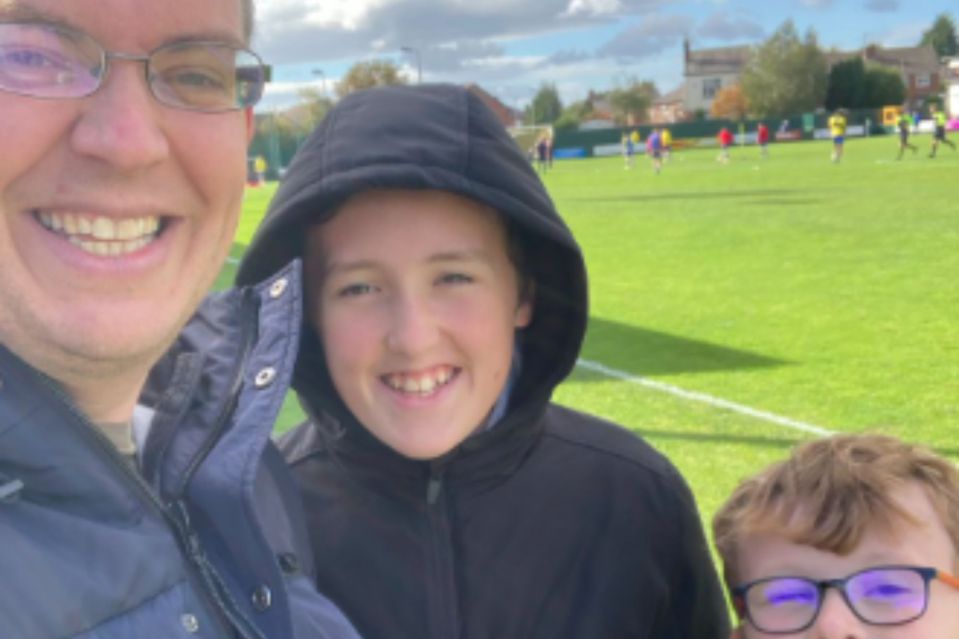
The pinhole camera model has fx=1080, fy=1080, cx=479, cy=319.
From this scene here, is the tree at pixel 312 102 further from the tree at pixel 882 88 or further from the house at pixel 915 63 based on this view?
the house at pixel 915 63

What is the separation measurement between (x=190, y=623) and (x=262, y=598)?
0.19m

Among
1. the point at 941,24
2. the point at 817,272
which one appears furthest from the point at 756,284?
the point at 941,24

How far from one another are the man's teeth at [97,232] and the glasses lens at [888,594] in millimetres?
1414

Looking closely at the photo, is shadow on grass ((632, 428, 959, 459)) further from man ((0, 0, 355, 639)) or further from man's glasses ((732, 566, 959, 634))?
man ((0, 0, 355, 639))

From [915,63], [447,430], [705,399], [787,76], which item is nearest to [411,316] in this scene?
[447,430]

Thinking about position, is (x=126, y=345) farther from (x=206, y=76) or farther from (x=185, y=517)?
(x=206, y=76)

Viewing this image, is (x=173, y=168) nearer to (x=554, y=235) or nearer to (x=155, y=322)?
(x=155, y=322)

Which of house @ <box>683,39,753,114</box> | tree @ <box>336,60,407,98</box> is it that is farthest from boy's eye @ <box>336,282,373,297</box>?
house @ <box>683,39,753,114</box>

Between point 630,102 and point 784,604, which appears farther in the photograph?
point 630,102

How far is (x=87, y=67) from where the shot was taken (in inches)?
64.9

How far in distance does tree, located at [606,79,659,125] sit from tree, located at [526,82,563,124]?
6.92 meters

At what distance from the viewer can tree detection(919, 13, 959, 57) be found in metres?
136

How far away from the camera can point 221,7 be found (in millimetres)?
1870

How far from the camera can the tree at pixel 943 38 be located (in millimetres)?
136500
